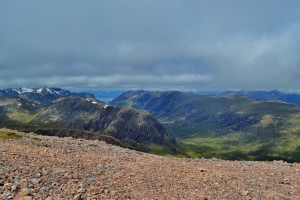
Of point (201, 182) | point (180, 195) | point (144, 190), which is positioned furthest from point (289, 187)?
point (144, 190)

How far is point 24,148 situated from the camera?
34.2 meters

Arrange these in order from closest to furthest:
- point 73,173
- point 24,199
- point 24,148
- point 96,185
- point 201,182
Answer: point 24,199 < point 96,185 < point 73,173 < point 201,182 < point 24,148

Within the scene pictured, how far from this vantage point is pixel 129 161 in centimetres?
3425

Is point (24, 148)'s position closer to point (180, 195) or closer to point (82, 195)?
point (82, 195)

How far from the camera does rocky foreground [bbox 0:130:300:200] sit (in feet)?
76.5

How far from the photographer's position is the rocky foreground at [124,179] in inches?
918

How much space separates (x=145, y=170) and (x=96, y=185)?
6.64m

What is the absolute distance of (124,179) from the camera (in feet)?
86.7

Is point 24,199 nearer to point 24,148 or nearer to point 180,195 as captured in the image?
point 180,195

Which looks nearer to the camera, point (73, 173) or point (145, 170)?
point (73, 173)

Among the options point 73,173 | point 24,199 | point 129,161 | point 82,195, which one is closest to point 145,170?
point 129,161

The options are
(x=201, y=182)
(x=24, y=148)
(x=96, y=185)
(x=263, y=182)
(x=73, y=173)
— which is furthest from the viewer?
(x=24, y=148)

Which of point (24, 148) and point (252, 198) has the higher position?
point (24, 148)

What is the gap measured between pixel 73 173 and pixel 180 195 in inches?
314
